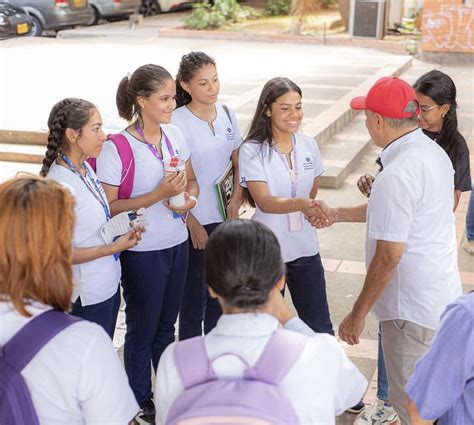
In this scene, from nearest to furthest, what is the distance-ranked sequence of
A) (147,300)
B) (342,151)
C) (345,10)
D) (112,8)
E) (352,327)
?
(352,327)
(147,300)
(342,151)
(345,10)
(112,8)

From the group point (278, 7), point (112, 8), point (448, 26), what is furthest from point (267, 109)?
point (278, 7)

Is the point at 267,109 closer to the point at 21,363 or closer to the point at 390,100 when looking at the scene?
the point at 390,100

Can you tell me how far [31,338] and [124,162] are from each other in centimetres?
160

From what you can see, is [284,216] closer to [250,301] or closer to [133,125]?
[133,125]

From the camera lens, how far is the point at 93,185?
322 centimetres

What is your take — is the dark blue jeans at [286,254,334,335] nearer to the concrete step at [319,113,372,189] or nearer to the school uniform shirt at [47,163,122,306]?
the school uniform shirt at [47,163,122,306]

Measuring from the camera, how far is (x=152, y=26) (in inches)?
828

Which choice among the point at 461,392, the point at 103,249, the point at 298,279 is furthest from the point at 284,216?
the point at 461,392

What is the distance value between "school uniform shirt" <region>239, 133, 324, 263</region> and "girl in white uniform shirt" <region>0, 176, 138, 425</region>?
1754 millimetres

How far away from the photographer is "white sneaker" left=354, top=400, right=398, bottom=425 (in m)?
3.68

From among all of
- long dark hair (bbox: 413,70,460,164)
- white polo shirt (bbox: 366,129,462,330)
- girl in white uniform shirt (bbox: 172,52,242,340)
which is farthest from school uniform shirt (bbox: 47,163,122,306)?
long dark hair (bbox: 413,70,460,164)

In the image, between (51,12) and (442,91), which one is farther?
(51,12)

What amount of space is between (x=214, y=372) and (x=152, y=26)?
20203 millimetres

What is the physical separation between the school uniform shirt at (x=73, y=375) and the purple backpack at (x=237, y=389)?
237mm
